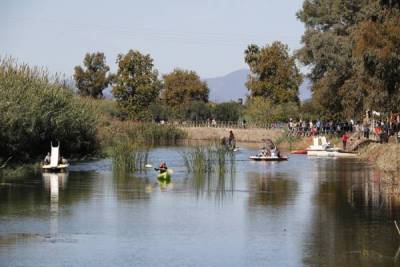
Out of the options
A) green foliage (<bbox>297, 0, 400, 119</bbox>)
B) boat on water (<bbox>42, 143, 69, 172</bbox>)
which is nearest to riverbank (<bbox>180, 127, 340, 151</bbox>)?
green foliage (<bbox>297, 0, 400, 119</bbox>)

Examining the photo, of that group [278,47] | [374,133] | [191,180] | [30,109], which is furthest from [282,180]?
[278,47]

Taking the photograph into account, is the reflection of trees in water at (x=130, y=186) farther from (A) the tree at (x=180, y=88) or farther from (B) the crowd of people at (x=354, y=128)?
(A) the tree at (x=180, y=88)

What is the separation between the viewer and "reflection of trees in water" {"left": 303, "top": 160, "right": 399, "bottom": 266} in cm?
2611

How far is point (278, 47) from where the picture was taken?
12125cm

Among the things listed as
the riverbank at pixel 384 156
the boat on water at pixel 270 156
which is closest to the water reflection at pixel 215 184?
the riverbank at pixel 384 156

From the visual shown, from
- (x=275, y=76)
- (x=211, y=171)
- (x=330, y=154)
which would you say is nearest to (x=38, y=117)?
(x=211, y=171)

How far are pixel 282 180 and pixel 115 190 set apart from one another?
9839 millimetres

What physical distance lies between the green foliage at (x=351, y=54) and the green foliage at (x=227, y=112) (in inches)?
1488

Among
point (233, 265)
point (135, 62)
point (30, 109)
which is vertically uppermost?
point (135, 62)

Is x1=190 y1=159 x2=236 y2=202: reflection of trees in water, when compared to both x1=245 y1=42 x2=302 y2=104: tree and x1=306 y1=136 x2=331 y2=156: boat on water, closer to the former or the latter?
x1=306 y1=136 x2=331 y2=156: boat on water

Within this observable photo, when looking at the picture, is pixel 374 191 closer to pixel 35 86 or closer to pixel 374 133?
pixel 35 86

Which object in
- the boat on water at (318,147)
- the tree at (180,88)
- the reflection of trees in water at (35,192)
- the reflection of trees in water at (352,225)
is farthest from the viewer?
the tree at (180,88)

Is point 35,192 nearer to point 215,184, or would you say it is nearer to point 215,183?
point 215,184

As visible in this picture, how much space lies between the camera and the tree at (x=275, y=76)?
4729 inches
